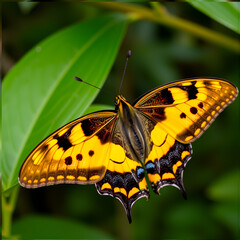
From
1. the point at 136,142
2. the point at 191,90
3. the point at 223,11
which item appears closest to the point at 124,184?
the point at 136,142

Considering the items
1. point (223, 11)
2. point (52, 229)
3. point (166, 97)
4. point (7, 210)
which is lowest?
point (52, 229)

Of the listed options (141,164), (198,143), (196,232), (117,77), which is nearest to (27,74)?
Answer: (141,164)

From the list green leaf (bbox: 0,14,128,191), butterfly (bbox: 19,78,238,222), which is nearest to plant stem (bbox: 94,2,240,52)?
green leaf (bbox: 0,14,128,191)

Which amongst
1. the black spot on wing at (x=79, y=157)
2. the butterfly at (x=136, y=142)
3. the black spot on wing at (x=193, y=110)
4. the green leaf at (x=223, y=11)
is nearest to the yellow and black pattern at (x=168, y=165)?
the butterfly at (x=136, y=142)

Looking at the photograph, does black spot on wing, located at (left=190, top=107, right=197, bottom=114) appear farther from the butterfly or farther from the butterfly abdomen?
the butterfly abdomen

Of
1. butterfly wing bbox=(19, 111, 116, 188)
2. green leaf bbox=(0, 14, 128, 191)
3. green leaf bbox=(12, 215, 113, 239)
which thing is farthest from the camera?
green leaf bbox=(12, 215, 113, 239)

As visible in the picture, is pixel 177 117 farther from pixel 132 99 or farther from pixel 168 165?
pixel 132 99
